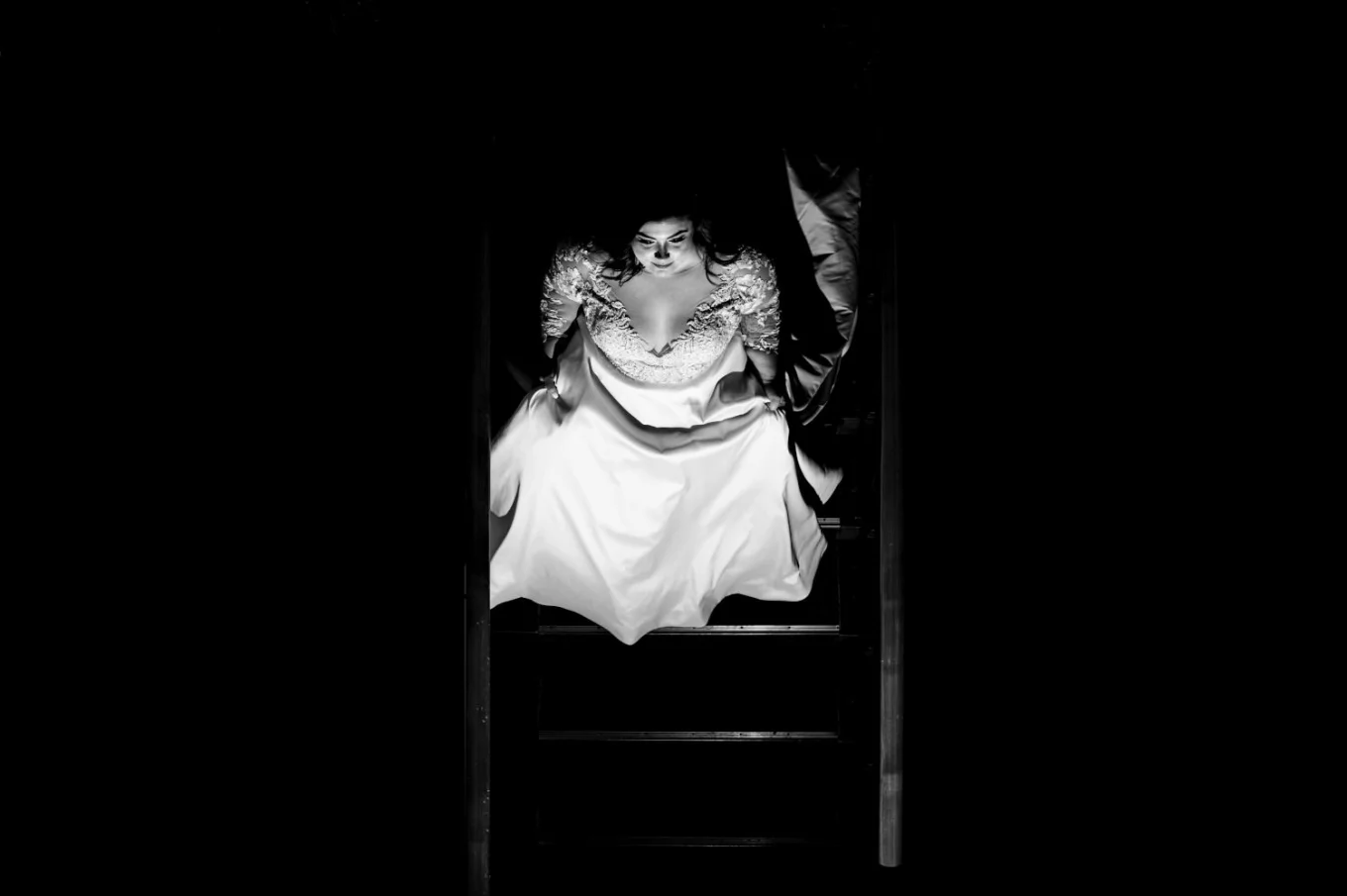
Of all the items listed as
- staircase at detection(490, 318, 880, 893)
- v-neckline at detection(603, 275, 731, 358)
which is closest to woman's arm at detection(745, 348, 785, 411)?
v-neckline at detection(603, 275, 731, 358)

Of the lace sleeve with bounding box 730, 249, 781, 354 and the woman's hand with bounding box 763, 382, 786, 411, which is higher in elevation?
the lace sleeve with bounding box 730, 249, 781, 354

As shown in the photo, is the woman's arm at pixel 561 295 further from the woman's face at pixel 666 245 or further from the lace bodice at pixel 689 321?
the woman's face at pixel 666 245

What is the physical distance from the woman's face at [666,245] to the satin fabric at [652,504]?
19cm

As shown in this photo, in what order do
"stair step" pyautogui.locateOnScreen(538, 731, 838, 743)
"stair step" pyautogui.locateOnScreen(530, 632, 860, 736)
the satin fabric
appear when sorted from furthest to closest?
"stair step" pyautogui.locateOnScreen(530, 632, 860, 736) → "stair step" pyautogui.locateOnScreen(538, 731, 838, 743) → the satin fabric

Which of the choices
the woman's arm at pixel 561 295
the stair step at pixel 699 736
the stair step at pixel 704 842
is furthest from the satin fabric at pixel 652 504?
the stair step at pixel 704 842

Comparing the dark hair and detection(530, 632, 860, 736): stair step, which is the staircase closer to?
detection(530, 632, 860, 736): stair step

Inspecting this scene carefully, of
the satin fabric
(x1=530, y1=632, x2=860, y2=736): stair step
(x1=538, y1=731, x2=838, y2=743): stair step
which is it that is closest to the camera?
the satin fabric

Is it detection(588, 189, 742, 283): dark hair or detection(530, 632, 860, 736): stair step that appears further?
detection(530, 632, 860, 736): stair step

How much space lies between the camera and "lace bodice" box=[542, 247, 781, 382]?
183cm

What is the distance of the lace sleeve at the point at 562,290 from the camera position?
185 centimetres

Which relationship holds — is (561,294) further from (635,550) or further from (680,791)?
(680,791)

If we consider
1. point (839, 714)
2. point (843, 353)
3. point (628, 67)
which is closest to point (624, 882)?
point (839, 714)

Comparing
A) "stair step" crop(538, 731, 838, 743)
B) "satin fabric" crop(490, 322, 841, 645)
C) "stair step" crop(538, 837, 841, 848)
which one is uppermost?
"satin fabric" crop(490, 322, 841, 645)

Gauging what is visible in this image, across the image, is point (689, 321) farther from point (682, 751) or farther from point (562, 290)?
point (682, 751)
